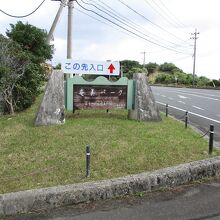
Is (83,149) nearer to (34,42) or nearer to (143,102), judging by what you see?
(143,102)

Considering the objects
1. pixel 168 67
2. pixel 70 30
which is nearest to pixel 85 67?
pixel 70 30

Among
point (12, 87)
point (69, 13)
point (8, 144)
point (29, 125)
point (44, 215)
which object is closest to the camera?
point (44, 215)

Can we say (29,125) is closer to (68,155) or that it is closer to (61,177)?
(68,155)

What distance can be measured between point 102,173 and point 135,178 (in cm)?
73

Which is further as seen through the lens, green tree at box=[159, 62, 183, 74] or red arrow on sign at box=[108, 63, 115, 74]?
green tree at box=[159, 62, 183, 74]

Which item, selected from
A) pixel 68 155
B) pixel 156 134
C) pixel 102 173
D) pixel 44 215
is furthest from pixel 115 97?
pixel 44 215

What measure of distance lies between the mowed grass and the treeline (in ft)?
30.7

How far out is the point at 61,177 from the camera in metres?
5.40

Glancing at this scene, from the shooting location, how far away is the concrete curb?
4.47 metres

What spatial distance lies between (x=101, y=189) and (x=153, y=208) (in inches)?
30.9

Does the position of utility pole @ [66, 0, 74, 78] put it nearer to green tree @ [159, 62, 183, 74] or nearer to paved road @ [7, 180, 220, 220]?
paved road @ [7, 180, 220, 220]

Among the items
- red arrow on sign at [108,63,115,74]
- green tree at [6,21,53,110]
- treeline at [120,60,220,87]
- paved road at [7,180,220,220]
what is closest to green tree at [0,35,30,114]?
green tree at [6,21,53,110]

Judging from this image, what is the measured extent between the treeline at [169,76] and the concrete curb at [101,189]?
1249cm

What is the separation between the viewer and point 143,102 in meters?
10.3
